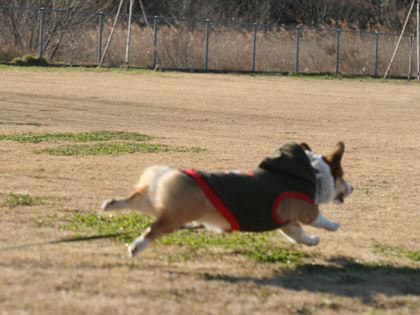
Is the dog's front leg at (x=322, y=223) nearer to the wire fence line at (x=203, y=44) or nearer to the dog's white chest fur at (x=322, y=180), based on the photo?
the dog's white chest fur at (x=322, y=180)

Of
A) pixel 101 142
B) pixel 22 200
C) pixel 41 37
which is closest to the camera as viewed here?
pixel 22 200

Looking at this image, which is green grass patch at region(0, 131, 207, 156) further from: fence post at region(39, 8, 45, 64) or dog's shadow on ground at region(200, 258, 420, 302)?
fence post at region(39, 8, 45, 64)

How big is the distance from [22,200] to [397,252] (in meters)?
3.18

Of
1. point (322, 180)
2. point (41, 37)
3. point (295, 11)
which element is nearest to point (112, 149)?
point (322, 180)

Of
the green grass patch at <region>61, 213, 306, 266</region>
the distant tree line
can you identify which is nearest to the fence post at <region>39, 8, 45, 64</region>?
the distant tree line

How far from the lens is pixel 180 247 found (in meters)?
4.68

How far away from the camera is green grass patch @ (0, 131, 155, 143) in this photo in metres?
9.16

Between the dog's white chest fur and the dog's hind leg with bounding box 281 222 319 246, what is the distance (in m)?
0.24

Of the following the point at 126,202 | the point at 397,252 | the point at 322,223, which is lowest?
the point at 397,252

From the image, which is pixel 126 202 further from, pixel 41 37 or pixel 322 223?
pixel 41 37

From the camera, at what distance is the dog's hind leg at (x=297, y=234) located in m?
4.68

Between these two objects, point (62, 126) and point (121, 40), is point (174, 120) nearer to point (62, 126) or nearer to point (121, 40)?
point (62, 126)

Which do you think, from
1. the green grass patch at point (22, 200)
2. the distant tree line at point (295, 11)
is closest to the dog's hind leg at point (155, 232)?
the green grass patch at point (22, 200)

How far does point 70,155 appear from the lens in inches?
316
